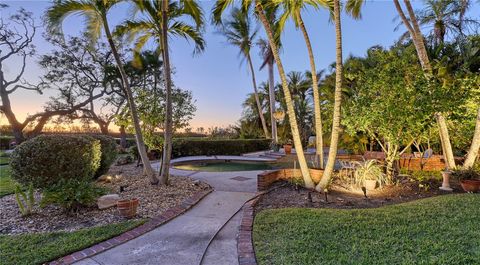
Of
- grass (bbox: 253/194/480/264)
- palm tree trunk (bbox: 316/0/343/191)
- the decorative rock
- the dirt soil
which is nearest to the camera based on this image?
grass (bbox: 253/194/480/264)

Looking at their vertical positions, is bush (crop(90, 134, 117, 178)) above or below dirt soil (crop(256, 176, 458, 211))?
above

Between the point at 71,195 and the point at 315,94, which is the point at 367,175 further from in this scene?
the point at 71,195

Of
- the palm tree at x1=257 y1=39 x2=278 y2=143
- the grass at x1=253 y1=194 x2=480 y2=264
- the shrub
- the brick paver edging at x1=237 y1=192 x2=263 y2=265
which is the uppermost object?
the palm tree at x1=257 y1=39 x2=278 y2=143

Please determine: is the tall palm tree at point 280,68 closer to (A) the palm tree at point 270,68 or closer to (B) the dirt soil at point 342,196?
(B) the dirt soil at point 342,196

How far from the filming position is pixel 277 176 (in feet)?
22.8

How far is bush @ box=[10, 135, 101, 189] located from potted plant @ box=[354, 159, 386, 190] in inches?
261

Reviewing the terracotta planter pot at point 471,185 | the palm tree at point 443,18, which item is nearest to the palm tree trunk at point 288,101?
the terracotta planter pot at point 471,185

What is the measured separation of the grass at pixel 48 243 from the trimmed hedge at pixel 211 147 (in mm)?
Result: 10099

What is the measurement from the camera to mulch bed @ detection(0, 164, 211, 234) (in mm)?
4142

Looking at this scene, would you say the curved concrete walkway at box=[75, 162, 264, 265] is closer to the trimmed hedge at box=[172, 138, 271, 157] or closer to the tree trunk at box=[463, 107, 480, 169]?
the tree trunk at box=[463, 107, 480, 169]

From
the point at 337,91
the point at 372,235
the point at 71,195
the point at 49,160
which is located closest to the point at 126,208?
the point at 71,195

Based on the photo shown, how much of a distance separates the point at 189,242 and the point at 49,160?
4.12 m

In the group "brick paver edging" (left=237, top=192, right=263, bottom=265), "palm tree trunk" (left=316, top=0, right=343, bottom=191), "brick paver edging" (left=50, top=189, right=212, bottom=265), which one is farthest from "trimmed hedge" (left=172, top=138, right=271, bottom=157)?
"brick paver edging" (left=237, top=192, right=263, bottom=265)

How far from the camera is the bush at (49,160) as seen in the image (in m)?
A: 5.41
